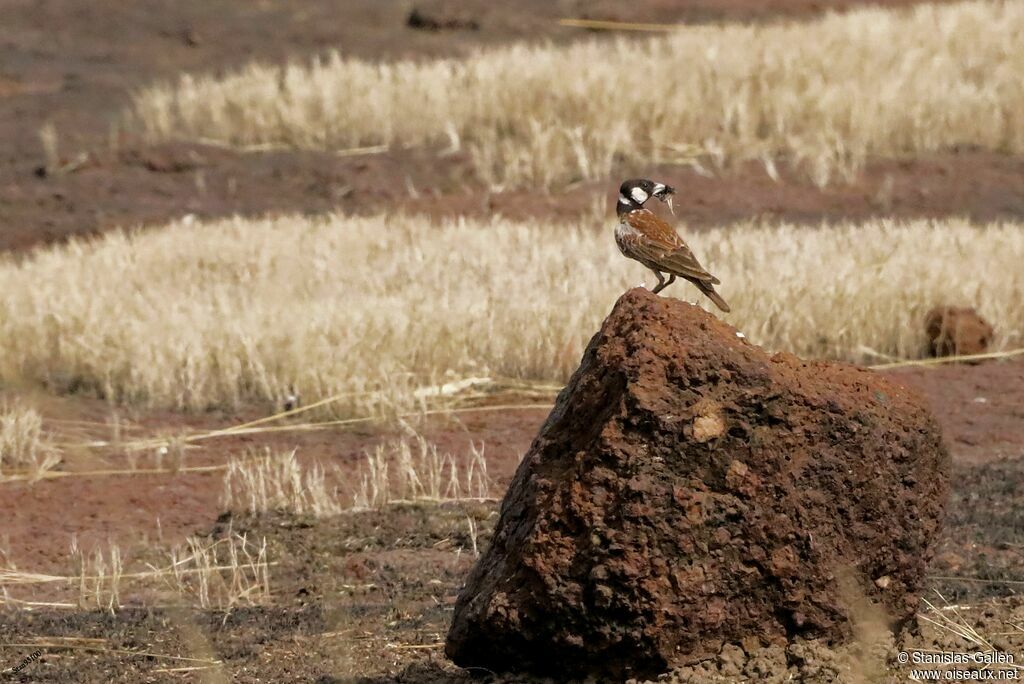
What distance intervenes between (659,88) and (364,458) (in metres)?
9.95

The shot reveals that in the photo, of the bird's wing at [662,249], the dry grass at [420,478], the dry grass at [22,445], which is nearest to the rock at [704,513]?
the bird's wing at [662,249]

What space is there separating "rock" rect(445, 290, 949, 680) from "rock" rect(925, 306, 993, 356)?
5.91 m

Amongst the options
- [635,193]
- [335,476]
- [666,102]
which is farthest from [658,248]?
[666,102]

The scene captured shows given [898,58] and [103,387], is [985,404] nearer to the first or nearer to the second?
[103,387]

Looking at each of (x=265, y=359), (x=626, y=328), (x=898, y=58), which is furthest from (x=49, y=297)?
(x=898, y=58)

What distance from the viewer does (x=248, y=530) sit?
8094mm

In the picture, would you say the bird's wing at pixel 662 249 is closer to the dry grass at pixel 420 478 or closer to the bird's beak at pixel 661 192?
the bird's beak at pixel 661 192

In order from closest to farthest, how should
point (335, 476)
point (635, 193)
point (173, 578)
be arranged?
point (635, 193) → point (173, 578) → point (335, 476)

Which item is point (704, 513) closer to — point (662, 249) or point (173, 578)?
point (662, 249)

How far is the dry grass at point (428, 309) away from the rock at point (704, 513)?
17.0 feet

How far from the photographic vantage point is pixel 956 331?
423 inches

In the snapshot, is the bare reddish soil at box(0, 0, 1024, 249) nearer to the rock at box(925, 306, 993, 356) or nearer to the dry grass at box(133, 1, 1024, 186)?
the dry grass at box(133, 1, 1024, 186)

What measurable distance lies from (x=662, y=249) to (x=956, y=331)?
512cm

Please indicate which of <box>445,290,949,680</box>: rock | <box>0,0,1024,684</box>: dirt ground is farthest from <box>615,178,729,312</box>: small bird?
<box>0,0,1024,684</box>: dirt ground
